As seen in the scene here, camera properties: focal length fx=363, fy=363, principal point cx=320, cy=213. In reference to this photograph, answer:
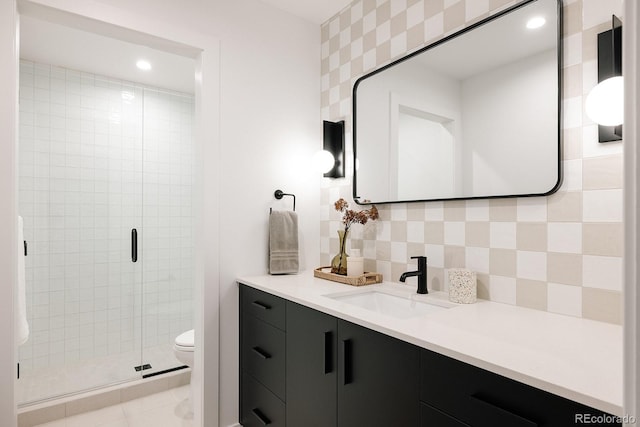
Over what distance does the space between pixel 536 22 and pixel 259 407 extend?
207cm

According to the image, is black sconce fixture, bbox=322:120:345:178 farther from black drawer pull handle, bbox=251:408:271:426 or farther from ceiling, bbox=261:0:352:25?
black drawer pull handle, bbox=251:408:271:426

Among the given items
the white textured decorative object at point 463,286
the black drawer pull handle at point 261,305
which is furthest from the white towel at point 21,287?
the white textured decorative object at point 463,286

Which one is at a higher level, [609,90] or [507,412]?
[609,90]

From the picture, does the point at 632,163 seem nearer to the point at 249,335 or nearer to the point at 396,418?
the point at 396,418

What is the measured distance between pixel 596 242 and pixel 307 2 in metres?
1.94

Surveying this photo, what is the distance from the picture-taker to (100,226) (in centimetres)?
294

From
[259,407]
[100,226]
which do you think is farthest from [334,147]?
[100,226]

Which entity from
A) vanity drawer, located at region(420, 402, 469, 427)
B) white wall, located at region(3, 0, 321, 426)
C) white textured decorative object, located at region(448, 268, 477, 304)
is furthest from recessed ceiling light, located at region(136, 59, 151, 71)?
vanity drawer, located at region(420, 402, 469, 427)

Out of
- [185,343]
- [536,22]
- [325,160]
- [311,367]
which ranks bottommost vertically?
[185,343]

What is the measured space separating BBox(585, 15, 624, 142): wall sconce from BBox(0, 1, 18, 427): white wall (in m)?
2.13

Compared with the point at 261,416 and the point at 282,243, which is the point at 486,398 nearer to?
the point at 261,416

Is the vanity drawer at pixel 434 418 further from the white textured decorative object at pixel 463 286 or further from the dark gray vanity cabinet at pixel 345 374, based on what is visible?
the white textured decorative object at pixel 463 286

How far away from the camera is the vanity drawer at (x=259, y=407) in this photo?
1.68 m

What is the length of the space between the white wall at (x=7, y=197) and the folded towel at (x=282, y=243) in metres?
1.16
